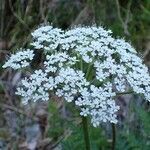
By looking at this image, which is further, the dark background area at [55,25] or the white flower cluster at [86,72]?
the dark background area at [55,25]

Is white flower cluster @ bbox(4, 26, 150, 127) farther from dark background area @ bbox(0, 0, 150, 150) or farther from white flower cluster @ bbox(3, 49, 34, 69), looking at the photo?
dark background area @ bbox(0, 0, 150, 150)

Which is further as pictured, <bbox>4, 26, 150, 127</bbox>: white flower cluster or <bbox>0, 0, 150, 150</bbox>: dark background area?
<bbox>0, 0, 150, 150</bbox>: dark background area

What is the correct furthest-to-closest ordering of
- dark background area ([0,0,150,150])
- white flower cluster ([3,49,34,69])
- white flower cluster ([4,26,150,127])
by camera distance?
dark background area ([0,0,150,150])
white flower cluster ([3,49,34,69])
white flower cluster ([4,26,150,127])

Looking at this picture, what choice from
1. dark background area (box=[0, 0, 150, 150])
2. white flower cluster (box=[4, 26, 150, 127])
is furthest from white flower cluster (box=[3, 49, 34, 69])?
dark background area (box=[0, 0, 150, 150])

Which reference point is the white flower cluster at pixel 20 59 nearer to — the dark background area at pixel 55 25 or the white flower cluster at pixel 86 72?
the white flower cluster at pixel 86 72

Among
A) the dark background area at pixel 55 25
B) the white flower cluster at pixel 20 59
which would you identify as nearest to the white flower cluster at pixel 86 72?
the white flower cluster at pixel 20 59

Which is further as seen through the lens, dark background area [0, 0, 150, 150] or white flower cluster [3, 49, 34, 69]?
dark background area [0, 0, 150, 150]

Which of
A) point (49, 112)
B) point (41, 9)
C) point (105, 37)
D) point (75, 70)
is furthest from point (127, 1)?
point (75, 70)

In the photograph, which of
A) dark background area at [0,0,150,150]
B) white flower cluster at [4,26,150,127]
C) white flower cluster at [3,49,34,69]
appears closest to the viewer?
white flower cluster at [4,26,150,127]
